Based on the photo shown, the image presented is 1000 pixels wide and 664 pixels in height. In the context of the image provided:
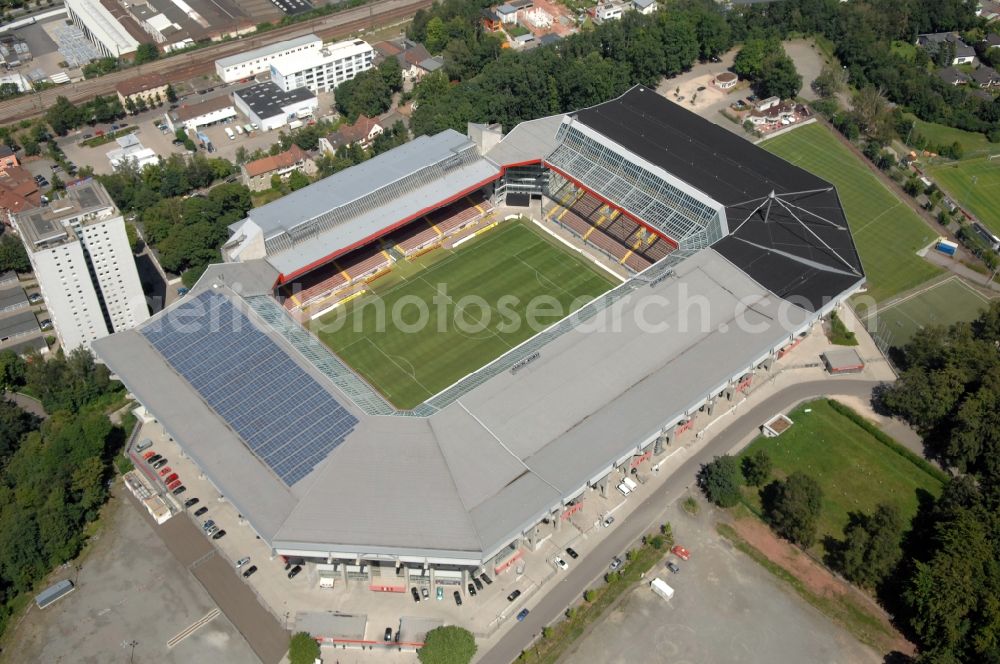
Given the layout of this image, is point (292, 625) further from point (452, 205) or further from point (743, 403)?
point (452, 205)

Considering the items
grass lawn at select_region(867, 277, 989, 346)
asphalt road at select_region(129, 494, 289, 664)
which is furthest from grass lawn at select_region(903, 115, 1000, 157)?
asphalt road at select_region(129, 494, 289, 664)

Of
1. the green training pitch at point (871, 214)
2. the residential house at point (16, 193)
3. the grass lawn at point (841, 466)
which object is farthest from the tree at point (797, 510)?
the residential house at point (16, 193)

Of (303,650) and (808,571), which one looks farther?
(808,571)

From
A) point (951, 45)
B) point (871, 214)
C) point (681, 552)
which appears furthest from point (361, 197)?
point (951, 45)

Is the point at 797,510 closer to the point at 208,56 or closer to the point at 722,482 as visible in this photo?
the point at 722,482

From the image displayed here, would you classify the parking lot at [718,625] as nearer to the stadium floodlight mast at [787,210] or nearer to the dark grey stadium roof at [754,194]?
the dark grey stadium roof at [754,194]

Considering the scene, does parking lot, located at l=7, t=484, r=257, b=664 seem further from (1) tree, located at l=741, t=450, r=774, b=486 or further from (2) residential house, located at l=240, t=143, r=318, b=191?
(2) residential house, located at l=240, t=143, r=318, b=191
